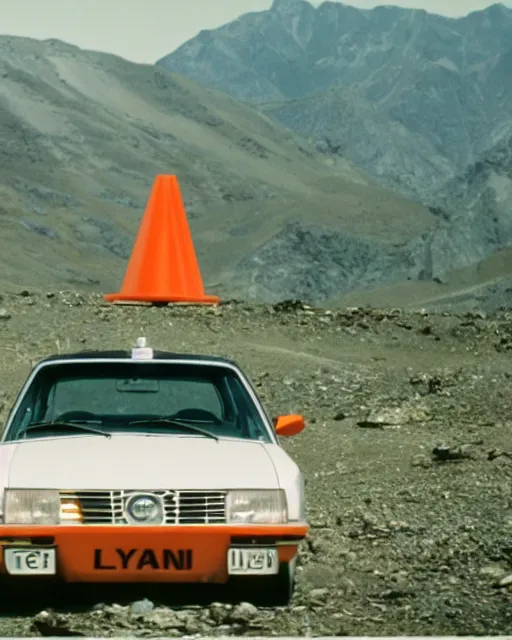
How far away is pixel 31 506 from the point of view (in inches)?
250

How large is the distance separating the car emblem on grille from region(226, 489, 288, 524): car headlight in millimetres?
284

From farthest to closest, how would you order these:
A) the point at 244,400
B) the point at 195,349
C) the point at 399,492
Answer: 1. the point at 195,349
2. the point at 399,492
3. the point at 244,400

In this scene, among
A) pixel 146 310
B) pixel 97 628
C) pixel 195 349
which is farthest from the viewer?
pixel 146 310

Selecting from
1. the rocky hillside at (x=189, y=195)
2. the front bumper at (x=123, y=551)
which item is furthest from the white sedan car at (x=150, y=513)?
the rocky hillside at (x=189, y=195)

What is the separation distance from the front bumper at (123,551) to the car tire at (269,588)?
20 centimetres

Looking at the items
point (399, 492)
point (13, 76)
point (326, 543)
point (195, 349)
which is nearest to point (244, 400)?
point (326, 543)

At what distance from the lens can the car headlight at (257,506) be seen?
21.1 ft

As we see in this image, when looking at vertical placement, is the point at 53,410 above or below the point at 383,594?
above

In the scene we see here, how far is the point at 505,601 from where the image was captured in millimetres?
7660

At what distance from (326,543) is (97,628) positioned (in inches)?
120

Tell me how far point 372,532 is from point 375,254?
47.5 m

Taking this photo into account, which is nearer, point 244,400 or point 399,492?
point 244,400

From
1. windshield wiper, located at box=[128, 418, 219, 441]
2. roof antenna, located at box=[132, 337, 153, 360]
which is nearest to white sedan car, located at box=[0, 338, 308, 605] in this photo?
windshield wiper, located at box=[128, 418, 219, 441]

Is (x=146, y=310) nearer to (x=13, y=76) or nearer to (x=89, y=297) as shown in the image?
(x=89, y=297)
